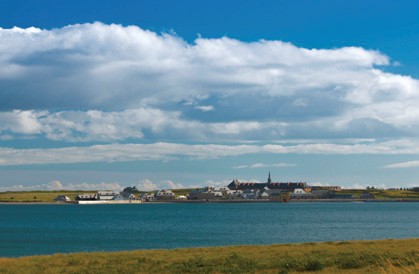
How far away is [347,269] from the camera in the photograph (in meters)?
40.1

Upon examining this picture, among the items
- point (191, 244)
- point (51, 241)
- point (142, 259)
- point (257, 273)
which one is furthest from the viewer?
point (51, 241)

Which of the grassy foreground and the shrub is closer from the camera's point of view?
the shrub

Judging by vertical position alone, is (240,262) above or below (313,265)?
below

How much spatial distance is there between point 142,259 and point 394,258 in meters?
18.7

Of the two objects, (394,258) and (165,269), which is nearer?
(165,269)

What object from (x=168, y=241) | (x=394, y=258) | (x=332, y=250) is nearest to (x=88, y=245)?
(x=168, y=241)

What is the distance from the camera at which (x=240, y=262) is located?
43.7 meters

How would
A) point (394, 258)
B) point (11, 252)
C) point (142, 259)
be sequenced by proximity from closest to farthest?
point (394, 258)
point (142, 259)
point (11, 252)

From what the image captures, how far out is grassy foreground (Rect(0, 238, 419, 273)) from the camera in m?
40.4

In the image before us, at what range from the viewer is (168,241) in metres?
90.1

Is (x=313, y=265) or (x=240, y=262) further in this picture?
(x=240, y=262)

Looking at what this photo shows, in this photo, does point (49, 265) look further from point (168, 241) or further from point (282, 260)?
point (168, 241)

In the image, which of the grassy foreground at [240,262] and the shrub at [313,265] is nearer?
the shrub at [313,265]

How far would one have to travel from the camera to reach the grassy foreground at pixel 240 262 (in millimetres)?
40406
